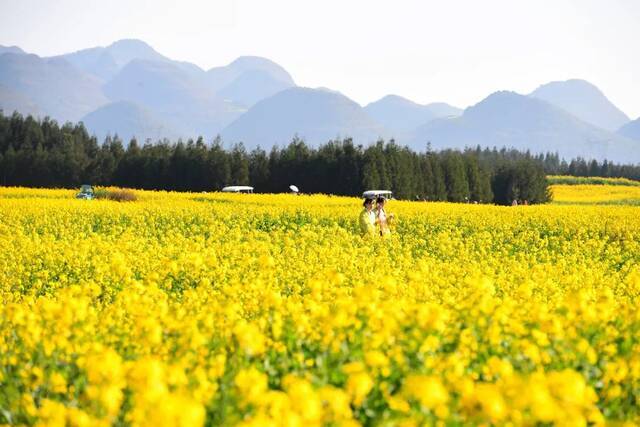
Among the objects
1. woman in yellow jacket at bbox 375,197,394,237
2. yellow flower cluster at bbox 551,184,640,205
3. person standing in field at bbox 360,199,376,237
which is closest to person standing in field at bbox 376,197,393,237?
woman in yellow jacket at bbox 375,197,394,237

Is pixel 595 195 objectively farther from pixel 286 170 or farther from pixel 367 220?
pixel 367 220

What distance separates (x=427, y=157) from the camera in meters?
74.3

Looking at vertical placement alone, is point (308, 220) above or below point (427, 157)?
below

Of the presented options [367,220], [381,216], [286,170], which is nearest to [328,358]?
[367,220]

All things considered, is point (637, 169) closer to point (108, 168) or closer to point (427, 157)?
point (427, 157)

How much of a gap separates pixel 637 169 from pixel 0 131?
141 m

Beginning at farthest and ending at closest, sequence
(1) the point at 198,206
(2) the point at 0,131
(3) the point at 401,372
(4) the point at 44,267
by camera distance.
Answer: (2) the point at 0,131
(1) the point at 198,206
(4) the point at 44,267
(3) the point at 401,372

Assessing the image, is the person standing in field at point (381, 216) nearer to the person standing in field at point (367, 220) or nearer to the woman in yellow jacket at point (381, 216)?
the woman in yellow jacket at point (381, 216)

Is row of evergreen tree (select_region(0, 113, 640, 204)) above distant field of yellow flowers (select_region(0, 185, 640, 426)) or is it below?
above

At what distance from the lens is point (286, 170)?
231 ft

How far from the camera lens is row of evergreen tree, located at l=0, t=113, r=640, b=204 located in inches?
2591

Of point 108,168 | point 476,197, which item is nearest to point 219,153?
point 108,168

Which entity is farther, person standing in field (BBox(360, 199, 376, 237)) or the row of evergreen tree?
the row of evergreen tree

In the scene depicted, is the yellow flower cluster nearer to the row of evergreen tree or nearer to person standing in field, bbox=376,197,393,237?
the row of evergreen tree
